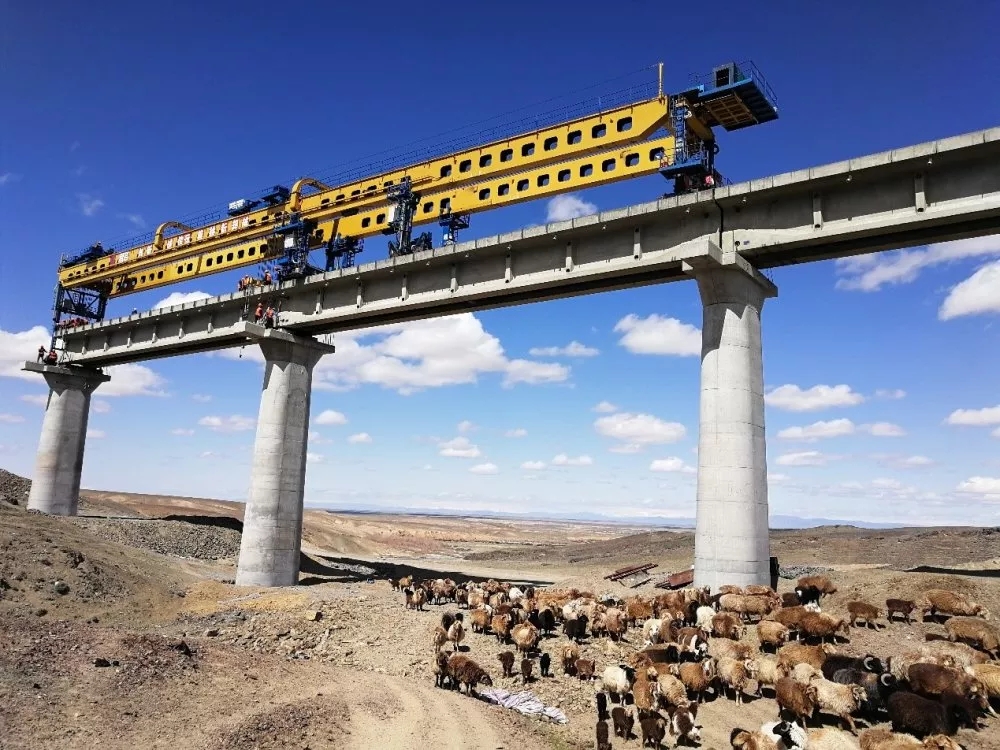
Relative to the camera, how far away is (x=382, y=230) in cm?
3456

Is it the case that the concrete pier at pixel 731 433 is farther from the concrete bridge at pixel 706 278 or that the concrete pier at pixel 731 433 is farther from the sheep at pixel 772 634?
the sheep at pixel 772 634

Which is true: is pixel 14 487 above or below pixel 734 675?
above

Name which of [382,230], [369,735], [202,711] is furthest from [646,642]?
[382,230]

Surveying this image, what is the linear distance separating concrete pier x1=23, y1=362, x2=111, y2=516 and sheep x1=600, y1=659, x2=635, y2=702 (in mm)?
47995

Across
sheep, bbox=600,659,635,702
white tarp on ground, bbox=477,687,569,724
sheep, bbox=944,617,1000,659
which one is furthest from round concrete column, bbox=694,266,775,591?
white tarp on ground, bbox=477,687,569,724

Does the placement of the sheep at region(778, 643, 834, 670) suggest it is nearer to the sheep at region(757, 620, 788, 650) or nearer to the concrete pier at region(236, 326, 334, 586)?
the sheep at region(757, 620, 788, 650)

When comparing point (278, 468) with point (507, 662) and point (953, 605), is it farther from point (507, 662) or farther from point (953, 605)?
point (953, 605)

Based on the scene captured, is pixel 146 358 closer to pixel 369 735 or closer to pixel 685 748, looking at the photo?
pixel 369 735

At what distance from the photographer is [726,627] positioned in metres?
16.2

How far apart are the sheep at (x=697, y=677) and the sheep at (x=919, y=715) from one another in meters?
3.20

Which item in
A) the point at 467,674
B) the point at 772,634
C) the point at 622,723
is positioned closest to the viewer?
the point at 622,723

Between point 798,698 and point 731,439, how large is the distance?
33.8ft

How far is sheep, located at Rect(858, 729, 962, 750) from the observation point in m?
9.77

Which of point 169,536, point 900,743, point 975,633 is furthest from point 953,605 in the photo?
point 169,536
